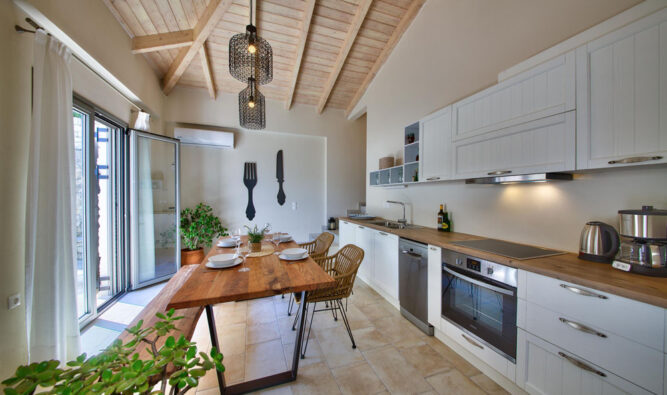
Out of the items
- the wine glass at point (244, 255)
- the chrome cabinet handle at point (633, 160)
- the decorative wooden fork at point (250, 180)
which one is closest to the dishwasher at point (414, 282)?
the chrome cabinet handle at point (633, 160)

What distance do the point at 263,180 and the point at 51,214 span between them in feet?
10.4

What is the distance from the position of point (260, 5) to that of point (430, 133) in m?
2.61

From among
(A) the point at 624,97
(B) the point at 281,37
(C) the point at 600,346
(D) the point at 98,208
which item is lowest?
(C) the point at 600,346

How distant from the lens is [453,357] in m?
1.85

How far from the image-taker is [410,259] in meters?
2.33

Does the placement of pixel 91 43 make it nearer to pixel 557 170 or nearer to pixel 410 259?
pixel 410 259

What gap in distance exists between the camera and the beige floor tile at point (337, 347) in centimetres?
182

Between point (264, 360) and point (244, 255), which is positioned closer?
point (264, 360)

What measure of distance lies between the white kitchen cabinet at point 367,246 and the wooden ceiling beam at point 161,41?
338cm

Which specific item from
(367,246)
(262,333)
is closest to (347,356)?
(262,333)

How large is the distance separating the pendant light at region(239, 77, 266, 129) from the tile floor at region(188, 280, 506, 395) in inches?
86.0

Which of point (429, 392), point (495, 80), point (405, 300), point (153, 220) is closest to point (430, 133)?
point (495, 80)

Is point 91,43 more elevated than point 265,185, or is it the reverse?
point 91,43

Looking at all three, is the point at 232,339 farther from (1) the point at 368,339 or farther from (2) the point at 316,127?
(2) the point at 316,127
